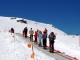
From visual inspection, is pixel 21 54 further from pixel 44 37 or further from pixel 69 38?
pixel 69 38

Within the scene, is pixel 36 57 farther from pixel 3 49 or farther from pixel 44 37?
pixel 44 37

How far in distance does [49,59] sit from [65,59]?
5.78 feet

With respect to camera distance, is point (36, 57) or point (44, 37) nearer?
point (36, 57)

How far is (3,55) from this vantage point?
21297 millimetres

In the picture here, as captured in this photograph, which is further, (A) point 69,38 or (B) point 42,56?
(A) point 69,38

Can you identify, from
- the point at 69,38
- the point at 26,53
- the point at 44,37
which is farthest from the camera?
the point at 69,38

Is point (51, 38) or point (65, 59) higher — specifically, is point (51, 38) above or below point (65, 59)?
above

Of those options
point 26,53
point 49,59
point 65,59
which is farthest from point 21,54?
point 65,59

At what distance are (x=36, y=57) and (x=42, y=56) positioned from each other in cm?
74

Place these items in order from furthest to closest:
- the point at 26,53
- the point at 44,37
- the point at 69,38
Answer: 1. the point at 69,38
2. the point at 44,37
3. the point at 26,53

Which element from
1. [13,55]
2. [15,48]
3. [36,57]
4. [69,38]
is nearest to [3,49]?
A: [15,48]

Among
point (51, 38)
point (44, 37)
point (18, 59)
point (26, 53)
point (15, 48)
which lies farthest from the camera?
point (44, 37)

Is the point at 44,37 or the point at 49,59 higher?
the point at 44,37

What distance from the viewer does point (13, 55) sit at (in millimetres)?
20641
